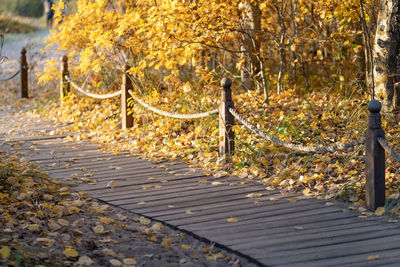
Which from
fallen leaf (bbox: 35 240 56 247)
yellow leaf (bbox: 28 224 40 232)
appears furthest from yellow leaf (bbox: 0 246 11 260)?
yellow leaf (bbox: 28 224 40 232)

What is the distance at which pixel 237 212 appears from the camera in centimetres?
516

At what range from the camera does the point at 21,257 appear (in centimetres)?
382

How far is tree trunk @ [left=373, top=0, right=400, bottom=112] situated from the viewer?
293 inches

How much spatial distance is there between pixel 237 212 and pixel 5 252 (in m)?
2.16

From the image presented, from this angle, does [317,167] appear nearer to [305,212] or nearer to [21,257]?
[305,212]

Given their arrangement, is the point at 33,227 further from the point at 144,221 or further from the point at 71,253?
the point at 144,221

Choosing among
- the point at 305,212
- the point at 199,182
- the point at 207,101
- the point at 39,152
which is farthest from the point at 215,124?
the point at 305,212

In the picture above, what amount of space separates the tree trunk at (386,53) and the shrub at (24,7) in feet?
87.1

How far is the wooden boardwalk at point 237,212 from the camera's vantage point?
4.13 meters

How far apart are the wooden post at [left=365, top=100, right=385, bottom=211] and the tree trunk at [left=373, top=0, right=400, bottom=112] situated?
2.86 m

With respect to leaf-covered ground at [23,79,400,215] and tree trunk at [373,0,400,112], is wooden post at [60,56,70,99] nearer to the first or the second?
leaf-covered ground at [23,79,400,215]

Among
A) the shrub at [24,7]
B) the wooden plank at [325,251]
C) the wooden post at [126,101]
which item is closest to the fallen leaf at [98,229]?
the wooden plank at [325,251]

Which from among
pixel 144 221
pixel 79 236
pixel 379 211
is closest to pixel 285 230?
pixel 379 211

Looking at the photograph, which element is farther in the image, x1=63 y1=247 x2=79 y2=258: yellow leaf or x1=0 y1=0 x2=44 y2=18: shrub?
x1=0 y1=0 x2=44 y2=18: shrub
